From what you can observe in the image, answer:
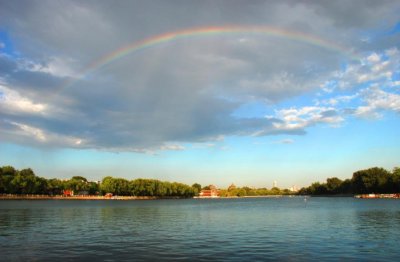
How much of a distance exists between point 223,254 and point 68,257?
516 inches

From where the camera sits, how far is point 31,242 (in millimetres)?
42188

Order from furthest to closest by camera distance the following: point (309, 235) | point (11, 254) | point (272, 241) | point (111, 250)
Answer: point (309, 235) < point (272, 241) < point (111, 250) < point (11, 254)

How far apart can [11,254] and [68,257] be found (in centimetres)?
554

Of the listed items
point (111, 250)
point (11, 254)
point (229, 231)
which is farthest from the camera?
point (229, 231)

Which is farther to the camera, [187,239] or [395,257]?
[187,239]

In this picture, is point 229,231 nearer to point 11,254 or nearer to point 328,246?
point 328,246

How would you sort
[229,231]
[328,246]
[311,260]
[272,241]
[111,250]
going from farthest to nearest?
[229,231], [272,241], [328,246], [111,250], [311,260]

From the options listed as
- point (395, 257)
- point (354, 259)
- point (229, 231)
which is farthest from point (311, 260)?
point (229, 231)

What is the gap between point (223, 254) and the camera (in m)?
34.9

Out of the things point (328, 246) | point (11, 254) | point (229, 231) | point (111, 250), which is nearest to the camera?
point (11, 254)

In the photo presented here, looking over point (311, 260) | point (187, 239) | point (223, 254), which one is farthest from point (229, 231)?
point (311, 260)

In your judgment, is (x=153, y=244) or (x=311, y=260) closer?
(x=311, y=260)

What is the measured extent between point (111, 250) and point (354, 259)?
21.2 m

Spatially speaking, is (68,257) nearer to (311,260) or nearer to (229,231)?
(311,260)
